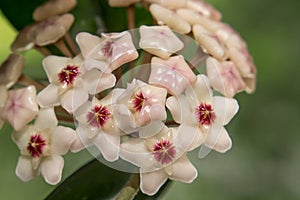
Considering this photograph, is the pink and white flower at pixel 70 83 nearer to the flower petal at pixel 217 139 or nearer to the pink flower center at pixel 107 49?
the pink flower center at pixel 107 49

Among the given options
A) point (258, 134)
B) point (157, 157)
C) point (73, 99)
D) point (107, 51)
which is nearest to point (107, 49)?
point (107, 51)

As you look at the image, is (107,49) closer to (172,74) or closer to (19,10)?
(172,74)

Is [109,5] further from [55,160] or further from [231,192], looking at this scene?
[231,192]

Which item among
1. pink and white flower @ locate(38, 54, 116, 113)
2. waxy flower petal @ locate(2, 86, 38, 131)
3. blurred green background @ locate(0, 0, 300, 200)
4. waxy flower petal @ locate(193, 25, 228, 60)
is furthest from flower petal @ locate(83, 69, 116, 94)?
blurred green background @ locate(0, 0, 300, 200)

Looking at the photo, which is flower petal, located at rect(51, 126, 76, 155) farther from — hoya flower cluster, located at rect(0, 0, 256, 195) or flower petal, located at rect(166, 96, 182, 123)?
flower petal, located at rect(166, 96, 182, 123)

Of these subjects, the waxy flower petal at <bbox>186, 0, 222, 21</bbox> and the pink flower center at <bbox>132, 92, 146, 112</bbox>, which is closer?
the pink flower center at <bbox>132, 92, 146, 112</bbox>

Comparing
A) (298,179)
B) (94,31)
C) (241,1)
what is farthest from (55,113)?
(241,1)

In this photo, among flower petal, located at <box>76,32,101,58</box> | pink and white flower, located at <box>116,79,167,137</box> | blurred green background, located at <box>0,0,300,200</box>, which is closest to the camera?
Result: pink and white flower, located at <box>116,79,167,137</box>
